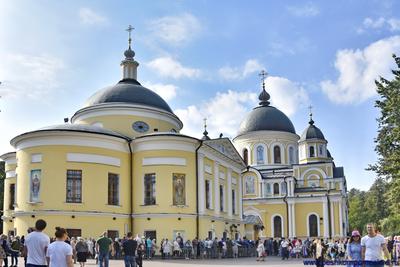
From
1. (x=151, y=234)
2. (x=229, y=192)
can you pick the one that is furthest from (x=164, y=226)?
(x=229, y=192)

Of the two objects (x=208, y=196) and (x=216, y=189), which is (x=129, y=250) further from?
(x=216, y=189)

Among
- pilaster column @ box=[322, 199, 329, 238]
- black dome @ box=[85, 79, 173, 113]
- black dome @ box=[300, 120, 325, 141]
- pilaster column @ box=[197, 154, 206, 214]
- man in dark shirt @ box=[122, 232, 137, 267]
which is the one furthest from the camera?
black dome @ box=[300, 120, 325, 141]

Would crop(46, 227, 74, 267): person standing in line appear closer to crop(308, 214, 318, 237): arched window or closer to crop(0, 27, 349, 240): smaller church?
crop(0, 27, 349, 240): smaller church

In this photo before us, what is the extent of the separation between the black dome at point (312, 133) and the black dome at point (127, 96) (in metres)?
28.8

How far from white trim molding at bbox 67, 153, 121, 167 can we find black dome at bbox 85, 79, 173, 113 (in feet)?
19.3

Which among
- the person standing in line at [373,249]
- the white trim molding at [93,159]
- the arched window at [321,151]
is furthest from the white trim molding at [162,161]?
the arched window at [321,151]

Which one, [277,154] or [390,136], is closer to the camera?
[390,136]

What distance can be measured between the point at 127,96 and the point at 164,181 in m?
7.73

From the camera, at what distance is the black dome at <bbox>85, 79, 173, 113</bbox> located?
36.5 metres

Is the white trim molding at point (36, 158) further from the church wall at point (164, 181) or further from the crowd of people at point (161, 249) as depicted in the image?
the church wall at point (164, 181)

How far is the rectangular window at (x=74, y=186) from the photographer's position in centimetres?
2994

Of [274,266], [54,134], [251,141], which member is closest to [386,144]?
[274,266]

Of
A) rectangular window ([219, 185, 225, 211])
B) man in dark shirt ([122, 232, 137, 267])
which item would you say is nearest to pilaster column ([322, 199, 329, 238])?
rectangular window ([219, 185, 225, 211])

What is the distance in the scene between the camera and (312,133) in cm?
6334
